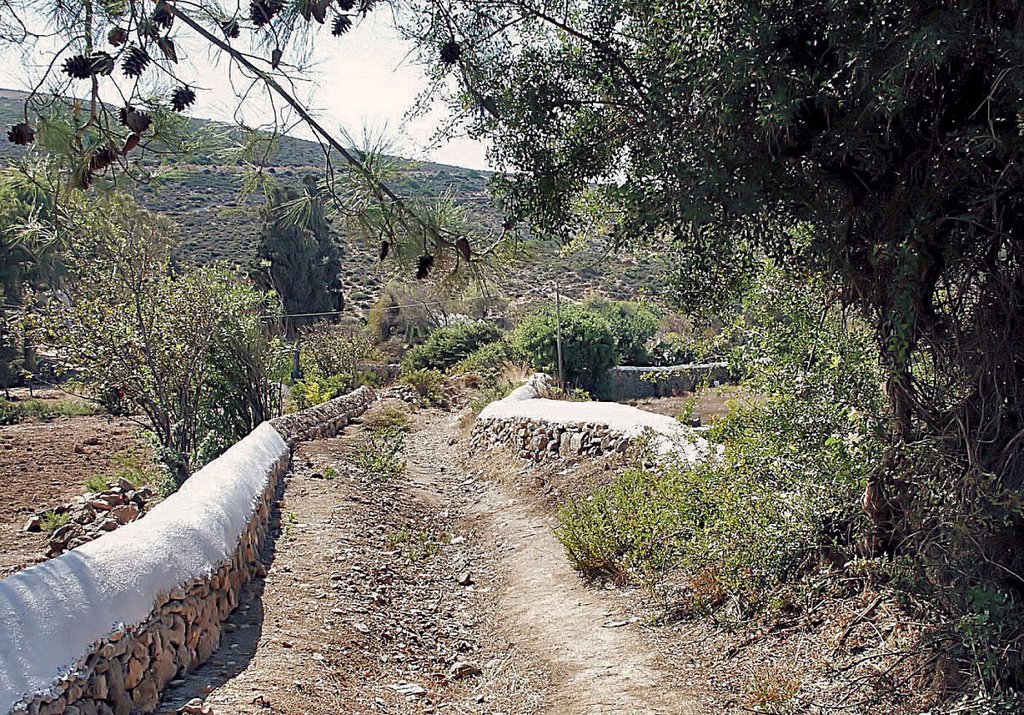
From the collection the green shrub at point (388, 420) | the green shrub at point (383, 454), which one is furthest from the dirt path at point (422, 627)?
→ the green shrub at point (388, 420)

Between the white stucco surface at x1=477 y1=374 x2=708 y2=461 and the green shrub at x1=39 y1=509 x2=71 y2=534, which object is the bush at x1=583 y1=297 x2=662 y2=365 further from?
the green shrub at x1=39 y1=509 x2=71 y2=534

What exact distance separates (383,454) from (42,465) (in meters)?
5.86

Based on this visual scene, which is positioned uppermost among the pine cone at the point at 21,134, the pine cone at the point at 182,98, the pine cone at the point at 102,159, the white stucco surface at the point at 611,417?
the pine cone at the point at 182,98

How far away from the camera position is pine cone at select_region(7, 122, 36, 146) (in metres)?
3.38

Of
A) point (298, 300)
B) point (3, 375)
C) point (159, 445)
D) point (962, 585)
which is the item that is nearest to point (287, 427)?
point (159, 445)

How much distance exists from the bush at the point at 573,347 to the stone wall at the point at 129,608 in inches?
625

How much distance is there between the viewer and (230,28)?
11.9 feet

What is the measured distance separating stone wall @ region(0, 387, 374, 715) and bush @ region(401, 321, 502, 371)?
22.9 metres

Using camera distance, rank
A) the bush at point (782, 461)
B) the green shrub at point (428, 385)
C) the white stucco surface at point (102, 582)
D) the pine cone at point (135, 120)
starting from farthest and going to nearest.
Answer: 1. the green shrub at point (428, 385)
2. the bush at point (782, 461)
3. the white stucco surface at point (102, 582)
4. the pine cone at point (135, 120)

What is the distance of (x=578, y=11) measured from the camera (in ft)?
14.3

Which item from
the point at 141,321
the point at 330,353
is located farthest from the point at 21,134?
the point at 330,353

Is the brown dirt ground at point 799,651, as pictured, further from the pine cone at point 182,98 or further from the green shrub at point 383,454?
the green shrub at point 383,454

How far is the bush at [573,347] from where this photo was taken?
896 inches

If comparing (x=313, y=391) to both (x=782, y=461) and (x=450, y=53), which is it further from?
(x=450, y=53)
